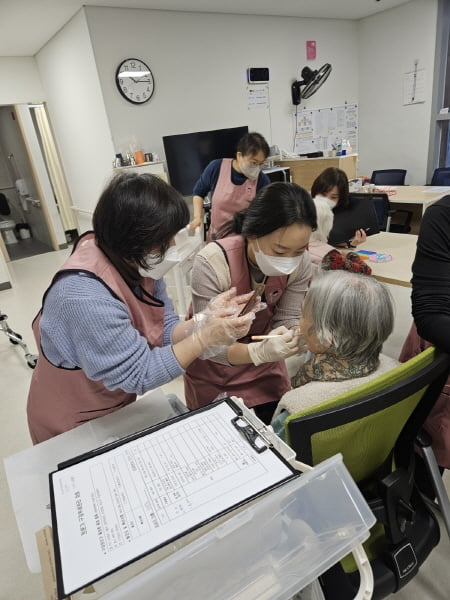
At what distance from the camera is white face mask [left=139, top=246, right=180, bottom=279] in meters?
0.93

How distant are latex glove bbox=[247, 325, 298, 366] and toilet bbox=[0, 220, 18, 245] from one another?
7.19m

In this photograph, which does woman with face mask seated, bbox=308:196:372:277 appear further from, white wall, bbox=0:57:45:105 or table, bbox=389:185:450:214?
white wall, bbox=0:57:45:105

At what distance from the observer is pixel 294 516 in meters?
0.55

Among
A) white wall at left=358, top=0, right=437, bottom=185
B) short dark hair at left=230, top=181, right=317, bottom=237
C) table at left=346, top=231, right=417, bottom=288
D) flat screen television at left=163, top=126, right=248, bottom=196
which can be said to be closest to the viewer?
short dark hair at left=230, top=181, right=317, bottom=237

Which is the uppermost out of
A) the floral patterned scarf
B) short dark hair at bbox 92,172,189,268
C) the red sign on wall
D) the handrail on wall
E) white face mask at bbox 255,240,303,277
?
the red sign on wall

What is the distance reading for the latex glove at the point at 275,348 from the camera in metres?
1.17

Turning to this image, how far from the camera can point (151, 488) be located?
639mm

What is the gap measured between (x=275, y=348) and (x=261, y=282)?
27cm

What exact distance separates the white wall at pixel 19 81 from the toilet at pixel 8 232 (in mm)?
2515

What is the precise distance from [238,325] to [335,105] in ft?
18.7

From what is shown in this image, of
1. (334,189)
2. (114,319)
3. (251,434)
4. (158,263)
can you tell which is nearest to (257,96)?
(334,189)

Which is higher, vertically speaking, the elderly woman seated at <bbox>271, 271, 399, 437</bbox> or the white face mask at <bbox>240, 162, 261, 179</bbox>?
the white face mask at <bbox>240, 162, 261, 179</bbox>

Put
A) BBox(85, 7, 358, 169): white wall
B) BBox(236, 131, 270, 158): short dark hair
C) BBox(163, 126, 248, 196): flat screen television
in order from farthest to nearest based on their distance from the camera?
1. BBox(163, 126, 248, 196): flat screen television
2. BBox(85, 7, 358, 169): white wall
3. BBox(236, 131, 270, 158): short dark hair

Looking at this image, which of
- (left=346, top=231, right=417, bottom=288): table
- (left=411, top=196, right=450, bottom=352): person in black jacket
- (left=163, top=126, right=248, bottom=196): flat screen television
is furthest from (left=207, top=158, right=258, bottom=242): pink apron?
(left=411, top=196, right=450, bottom=352): person in black jacket
